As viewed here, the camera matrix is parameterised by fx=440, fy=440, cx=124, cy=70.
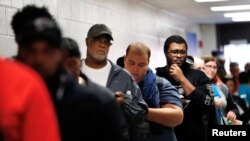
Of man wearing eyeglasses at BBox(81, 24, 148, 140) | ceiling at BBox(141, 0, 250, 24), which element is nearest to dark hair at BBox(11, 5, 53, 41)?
man wearing eyeglasses at BBox(81, 24, 148, 140)

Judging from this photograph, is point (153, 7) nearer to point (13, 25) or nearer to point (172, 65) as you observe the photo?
point (172, 65)

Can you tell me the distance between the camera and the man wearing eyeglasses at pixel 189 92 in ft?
10.2

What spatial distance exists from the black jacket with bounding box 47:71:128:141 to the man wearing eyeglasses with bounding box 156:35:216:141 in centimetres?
167

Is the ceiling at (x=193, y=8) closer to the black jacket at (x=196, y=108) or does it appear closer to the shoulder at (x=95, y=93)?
the black jacket at (x=196, y=108)

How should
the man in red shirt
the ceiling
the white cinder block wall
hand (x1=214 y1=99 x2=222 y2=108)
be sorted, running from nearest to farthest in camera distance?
the man in red shirt < the white cinder block wall < hand (x1=214 y1=99 x2=222 y2=108) < the ceiling

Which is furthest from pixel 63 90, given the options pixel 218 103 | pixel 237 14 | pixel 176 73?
pixel 237 14

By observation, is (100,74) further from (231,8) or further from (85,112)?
(231,8)

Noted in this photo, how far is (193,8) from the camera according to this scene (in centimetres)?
752

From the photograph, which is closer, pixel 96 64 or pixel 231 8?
pixel 96 64

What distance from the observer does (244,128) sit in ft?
12.5

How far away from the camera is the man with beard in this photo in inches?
44.9

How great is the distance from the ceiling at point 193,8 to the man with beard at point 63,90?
16.6 ft

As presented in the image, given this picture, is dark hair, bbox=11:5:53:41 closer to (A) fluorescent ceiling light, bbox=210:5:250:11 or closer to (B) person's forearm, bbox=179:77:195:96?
(B) person's forearm, bbox=179:77:195:96

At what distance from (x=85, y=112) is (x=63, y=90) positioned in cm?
11
